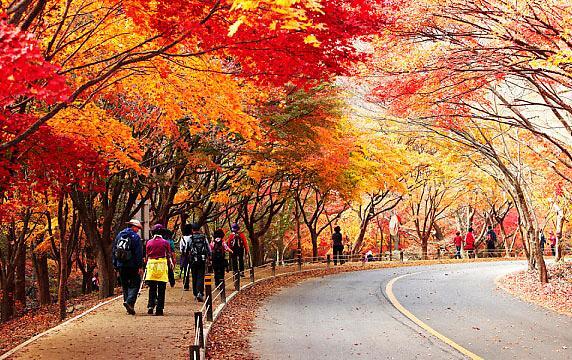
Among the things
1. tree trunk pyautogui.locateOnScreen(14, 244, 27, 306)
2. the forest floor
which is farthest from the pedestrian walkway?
tree trunk pyautogui.locateOnScreen(14, 244, 27, 306)

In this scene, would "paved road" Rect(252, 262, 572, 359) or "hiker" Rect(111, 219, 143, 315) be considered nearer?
"paved road" Rect(252, 262, 572, 359)

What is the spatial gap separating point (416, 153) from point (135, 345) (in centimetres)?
3015

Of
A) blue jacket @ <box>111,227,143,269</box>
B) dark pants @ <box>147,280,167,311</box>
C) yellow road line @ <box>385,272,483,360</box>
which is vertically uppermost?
blue jacket @ <box>111,227,143,269</box>

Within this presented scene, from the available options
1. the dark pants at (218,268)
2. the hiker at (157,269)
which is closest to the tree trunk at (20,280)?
the dark pants at (218,268)

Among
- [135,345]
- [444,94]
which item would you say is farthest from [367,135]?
[135,345]

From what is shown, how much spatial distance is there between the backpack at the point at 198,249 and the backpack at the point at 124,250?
7.29 ft

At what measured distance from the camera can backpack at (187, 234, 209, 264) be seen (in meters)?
15.5

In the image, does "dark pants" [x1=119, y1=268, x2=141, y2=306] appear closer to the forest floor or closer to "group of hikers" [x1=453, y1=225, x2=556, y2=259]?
the forest floor

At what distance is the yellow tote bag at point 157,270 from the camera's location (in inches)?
533

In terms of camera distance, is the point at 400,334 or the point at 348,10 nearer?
the point at 348,10

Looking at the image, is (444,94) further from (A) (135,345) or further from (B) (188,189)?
(B) (188,189)

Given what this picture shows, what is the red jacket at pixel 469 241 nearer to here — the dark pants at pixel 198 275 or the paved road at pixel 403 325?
the paved road at pixel 403 325

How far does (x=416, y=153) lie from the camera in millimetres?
38594

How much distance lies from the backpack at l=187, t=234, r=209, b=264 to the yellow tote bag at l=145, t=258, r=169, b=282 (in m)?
1.85
